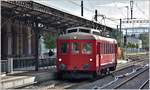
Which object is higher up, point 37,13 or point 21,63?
point 37,13

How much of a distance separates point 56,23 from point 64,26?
241 cm

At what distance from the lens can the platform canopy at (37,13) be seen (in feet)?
64.9

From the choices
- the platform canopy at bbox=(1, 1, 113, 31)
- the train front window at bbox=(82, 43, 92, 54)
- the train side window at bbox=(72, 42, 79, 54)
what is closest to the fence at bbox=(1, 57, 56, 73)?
the platform canopy at bbox=(1, 1, 113, 31)

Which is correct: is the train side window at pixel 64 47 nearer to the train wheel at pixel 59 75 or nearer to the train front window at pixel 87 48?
the train front window at pixel 87 48

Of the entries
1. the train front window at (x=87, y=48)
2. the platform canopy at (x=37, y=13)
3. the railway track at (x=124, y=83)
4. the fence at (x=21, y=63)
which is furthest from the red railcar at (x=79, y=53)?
the fence at (x=21, y=63)

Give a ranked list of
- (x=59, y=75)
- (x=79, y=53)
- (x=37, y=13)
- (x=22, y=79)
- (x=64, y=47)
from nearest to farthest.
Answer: (x=22, y=79) → (x=79, y=53) → (x=64, y=47) → (x=59, y=75) → (x=37, y=13)

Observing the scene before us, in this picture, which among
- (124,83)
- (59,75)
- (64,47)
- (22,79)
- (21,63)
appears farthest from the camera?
(21,63)

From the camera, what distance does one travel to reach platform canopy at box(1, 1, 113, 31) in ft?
64.9

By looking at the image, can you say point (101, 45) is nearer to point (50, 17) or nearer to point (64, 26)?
point (50, 17)

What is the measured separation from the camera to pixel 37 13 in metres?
22.2

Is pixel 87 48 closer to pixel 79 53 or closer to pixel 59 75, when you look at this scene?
pixel 79 53

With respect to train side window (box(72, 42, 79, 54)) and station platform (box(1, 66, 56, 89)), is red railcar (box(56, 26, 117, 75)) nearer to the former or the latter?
train side window (box(72, 42, 79, 54))

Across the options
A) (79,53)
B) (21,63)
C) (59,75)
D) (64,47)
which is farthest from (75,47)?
(21,63)

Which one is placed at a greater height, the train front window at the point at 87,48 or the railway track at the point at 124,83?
the train front window at the point at 87,48
